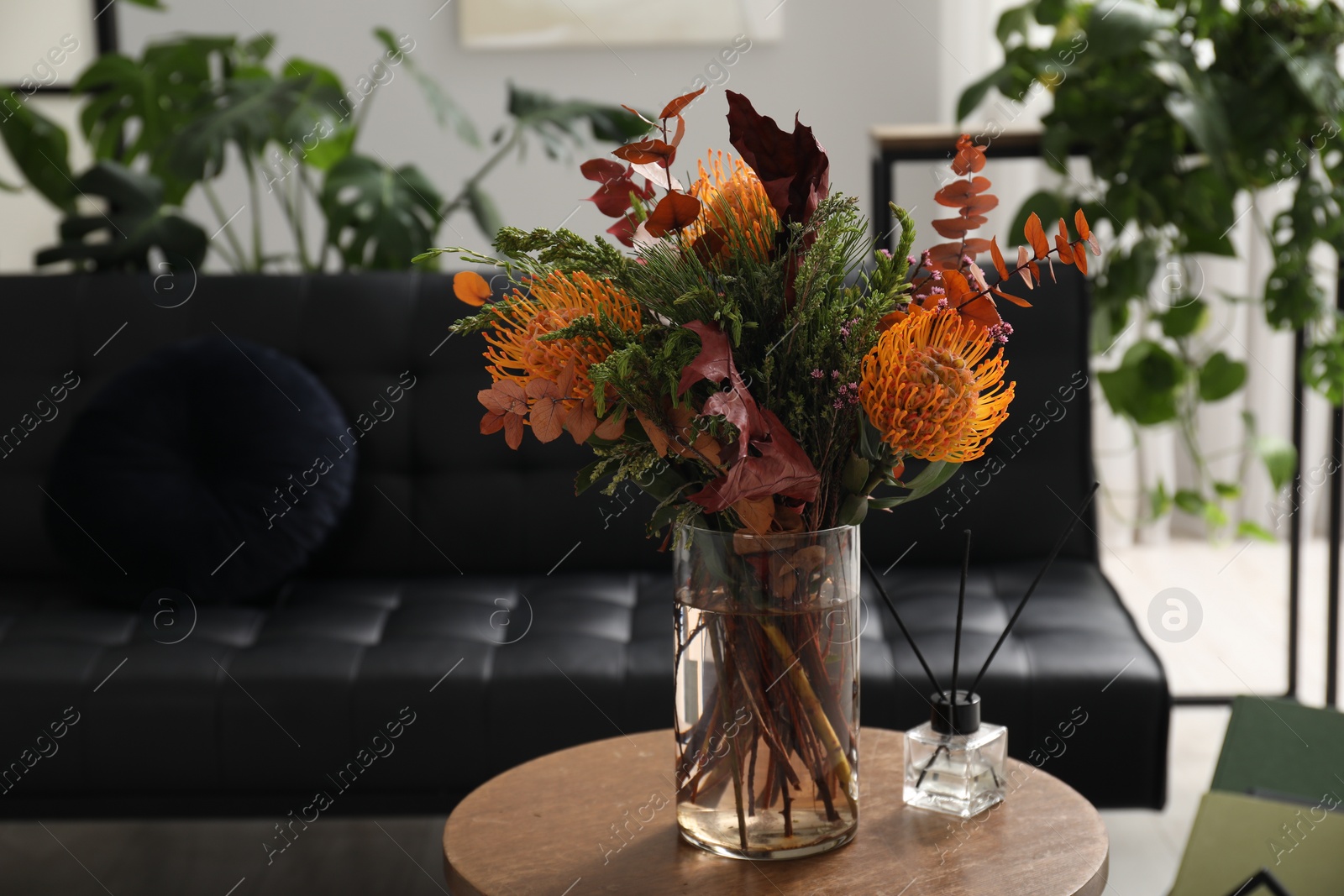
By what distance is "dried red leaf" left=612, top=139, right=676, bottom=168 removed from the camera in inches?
30.5

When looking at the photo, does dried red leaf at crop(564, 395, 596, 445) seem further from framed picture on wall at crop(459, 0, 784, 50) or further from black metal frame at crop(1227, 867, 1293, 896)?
framed picture on wall at crop(459, 0, 784, 50)

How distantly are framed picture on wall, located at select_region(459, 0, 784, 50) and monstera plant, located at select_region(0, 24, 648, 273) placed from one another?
1.97ft

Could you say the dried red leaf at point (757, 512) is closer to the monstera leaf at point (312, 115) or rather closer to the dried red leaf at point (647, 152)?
the dried red leaf at point (647, 152)

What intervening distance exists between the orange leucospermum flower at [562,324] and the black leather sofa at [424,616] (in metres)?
0.81

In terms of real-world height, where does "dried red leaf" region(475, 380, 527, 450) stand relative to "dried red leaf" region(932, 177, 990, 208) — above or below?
below

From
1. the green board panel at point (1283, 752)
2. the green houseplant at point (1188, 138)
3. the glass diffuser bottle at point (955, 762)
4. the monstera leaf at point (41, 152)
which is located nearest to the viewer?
the glass diffuser bottle at point (955, 762)

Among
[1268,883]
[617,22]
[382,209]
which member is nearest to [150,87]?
[382,209]

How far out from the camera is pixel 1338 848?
3.33ft

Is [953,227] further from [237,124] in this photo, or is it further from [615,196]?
[237,124]

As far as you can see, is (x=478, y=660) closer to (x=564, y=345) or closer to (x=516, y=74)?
(x=564, y=345)

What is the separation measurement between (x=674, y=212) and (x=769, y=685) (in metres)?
0.32

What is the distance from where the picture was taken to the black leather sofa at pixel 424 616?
5.11 feet

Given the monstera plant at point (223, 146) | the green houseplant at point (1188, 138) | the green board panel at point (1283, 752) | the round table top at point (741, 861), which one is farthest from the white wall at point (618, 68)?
the round table top at point (741, 861)

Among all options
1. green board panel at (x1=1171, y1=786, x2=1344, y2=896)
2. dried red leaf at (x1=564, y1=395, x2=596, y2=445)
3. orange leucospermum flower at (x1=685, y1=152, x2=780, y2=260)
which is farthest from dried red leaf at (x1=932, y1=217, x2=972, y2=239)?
green board panel at (x1=1171, y1=786, x2=1344, y2=896)
